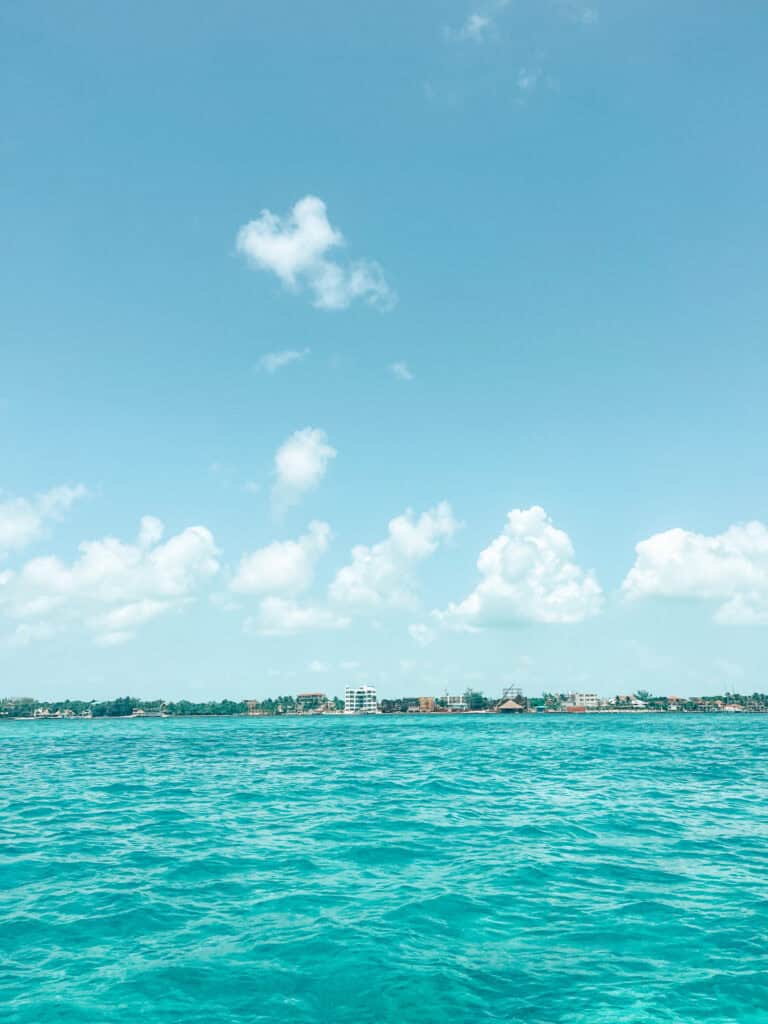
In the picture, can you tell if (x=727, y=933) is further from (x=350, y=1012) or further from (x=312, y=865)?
(x=312, y=865)

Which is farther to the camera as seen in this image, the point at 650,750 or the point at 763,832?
the point at 650,750

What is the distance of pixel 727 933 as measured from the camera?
46.0 feet

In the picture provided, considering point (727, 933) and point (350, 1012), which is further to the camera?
point (727, 933)

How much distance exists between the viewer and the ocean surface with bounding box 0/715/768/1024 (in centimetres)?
1124

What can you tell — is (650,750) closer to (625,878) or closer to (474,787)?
(474,787)

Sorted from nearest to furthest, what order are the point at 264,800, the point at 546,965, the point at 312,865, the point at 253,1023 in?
the point at 253,1023 < the point at 546,965 < the point at 312,865 < the point at 264,800

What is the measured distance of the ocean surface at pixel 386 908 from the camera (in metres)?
11.2

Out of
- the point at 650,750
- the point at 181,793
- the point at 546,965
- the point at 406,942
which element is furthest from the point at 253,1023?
the point at 650,750

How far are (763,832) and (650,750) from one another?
44.9m

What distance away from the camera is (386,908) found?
51.3 ft

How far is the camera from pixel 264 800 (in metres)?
31.7

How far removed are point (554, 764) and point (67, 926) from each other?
42.0 metres

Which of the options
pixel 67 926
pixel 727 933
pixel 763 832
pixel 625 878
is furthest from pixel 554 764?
pixel 67 926

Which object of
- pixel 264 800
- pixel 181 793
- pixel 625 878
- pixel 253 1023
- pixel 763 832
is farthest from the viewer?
pixel 181 793
